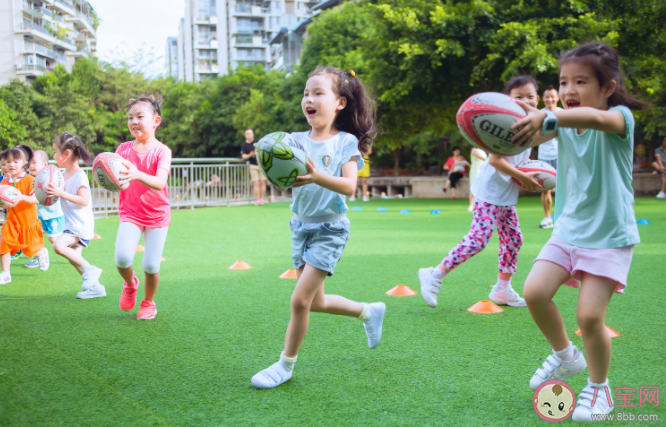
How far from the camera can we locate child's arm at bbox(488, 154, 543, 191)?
402 cm

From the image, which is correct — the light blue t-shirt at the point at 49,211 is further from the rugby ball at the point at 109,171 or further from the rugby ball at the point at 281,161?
the rugby ball at the point at 281,161

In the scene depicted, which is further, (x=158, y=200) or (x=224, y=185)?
(x=224, y=185)

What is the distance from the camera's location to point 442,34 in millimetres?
18125

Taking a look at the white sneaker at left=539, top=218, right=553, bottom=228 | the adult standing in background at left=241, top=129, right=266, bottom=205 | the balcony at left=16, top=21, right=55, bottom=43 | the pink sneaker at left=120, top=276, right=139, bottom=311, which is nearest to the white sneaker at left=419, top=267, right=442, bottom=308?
the pink sneaker at left=120, top=276, right=139, bottom=311

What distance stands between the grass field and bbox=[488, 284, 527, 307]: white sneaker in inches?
4.1

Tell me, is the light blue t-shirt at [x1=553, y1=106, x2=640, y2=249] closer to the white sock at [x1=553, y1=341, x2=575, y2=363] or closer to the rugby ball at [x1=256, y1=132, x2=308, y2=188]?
the white sock at [x1=553, y1=341, x2=575, y2=363]

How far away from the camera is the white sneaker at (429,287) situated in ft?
16.3

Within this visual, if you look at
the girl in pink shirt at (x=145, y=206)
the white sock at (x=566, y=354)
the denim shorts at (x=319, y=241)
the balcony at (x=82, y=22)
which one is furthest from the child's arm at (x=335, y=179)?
the balcony at (x=82, y=22)

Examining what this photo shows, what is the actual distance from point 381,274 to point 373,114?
3142 millimetres

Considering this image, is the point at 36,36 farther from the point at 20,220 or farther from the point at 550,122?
the point at 550,122

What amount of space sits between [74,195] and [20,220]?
147 cm

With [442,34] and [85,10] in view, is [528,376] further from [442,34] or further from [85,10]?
[85,10]

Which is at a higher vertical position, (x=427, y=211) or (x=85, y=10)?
(x=85, y=10)

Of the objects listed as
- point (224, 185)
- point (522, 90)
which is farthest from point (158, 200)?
point (224, 185)
